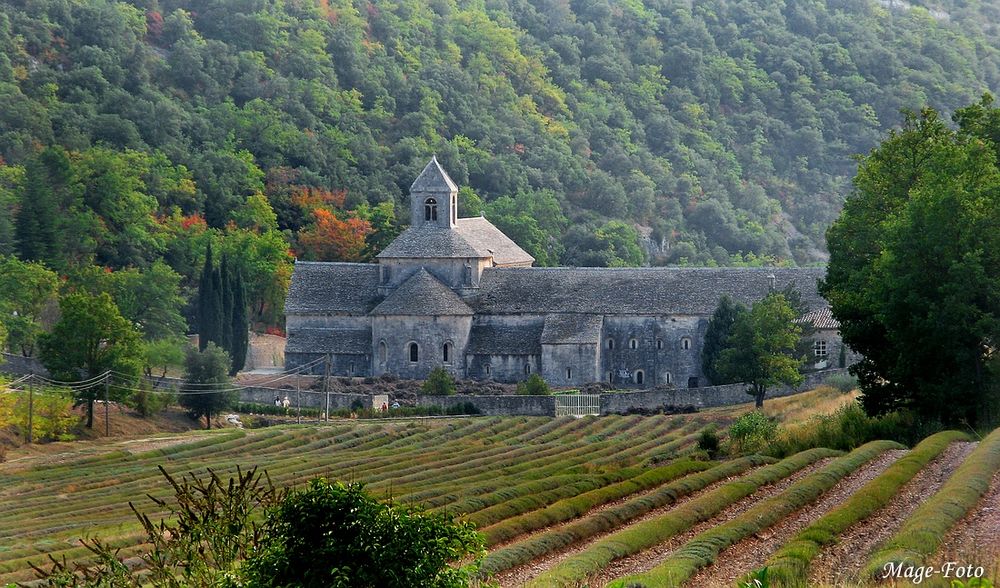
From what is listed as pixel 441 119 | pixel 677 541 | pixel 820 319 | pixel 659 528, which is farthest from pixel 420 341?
pixel 441 119

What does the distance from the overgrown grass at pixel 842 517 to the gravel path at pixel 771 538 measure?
41 cm

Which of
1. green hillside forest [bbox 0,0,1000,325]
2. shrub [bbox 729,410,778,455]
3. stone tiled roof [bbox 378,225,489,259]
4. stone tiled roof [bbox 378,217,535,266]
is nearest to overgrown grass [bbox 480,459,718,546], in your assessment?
shrub [bbox 729,410,778,455]

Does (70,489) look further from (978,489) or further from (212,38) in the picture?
(212,38)

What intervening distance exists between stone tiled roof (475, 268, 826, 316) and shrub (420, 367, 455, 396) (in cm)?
789

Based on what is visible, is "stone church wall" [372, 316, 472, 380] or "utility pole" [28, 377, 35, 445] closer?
"utility pole" [28, 377, 35, 445]

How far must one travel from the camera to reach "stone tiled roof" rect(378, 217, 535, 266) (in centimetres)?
9238

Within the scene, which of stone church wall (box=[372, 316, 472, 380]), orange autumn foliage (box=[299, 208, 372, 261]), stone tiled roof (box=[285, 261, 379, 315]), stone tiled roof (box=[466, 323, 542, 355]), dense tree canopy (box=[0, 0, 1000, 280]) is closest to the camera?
stone church wall (box=[372, 316, 472, 380])

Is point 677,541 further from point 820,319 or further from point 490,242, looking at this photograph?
point 490,242

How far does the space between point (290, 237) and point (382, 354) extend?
34.1 meters


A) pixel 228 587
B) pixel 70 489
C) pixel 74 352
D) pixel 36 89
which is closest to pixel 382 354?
pixel 74 352

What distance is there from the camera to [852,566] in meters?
26.9

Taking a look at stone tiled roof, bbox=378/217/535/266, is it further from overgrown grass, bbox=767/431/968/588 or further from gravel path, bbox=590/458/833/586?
gravel path, bbox=590/458/833/586

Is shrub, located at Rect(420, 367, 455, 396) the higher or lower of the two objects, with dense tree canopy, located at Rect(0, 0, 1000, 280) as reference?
lower

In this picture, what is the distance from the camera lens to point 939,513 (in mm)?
29078
